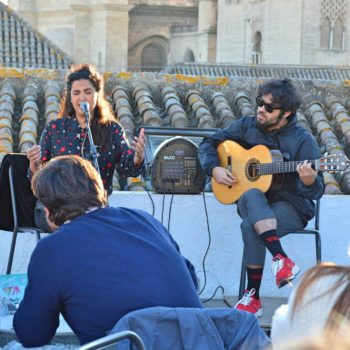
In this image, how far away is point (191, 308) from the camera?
383 cm

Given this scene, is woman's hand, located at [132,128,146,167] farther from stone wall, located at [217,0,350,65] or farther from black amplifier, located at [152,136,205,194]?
stone wall, located at [217,0,350,65]

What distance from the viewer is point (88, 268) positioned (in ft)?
13.0

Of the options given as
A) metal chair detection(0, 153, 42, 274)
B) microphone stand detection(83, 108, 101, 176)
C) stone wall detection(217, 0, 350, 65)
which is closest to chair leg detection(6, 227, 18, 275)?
metal chair detection(0, 153, 42, 274)

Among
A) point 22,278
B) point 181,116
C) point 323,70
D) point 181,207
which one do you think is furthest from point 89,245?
point 323,70

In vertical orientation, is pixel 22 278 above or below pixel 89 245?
below

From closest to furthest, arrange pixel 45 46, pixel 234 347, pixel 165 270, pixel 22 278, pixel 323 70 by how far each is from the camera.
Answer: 1. pixel 234 347
2. pixel 165 270
3. pixel 22 278
4. pixel 45 46
5. pixel 323 70

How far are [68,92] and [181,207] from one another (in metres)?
1.12

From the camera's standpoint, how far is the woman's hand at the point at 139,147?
622 cm

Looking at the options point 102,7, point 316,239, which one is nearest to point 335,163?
point 316,239

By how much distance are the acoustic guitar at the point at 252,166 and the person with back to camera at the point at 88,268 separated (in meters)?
2.13

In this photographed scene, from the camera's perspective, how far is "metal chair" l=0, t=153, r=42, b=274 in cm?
641

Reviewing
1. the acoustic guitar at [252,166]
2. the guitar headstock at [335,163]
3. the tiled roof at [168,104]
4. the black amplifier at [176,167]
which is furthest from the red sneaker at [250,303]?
the tiled roof at [168,104]

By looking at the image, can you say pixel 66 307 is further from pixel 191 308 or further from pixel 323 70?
pixel 323 70

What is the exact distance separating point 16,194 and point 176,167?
1086 mm
